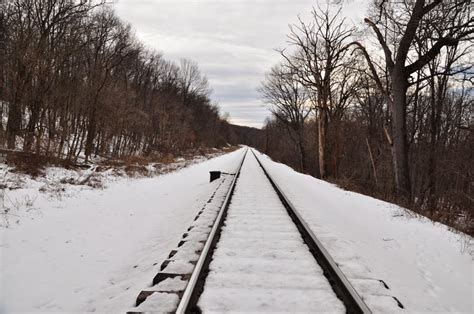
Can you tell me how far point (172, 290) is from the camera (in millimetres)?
3764

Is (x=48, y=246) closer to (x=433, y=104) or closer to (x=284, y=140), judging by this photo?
(x=433, y=104)

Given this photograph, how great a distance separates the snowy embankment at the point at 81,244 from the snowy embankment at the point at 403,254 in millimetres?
2913

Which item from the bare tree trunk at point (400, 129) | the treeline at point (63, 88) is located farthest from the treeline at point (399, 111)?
the treeline at point (63, 88)

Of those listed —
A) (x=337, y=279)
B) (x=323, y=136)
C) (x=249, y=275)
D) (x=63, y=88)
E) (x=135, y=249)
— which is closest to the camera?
(x=337, y=279)

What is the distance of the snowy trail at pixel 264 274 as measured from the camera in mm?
3537

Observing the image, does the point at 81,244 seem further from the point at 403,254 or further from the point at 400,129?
the point at 400,129

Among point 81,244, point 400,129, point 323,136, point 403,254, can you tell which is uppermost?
point 323,136

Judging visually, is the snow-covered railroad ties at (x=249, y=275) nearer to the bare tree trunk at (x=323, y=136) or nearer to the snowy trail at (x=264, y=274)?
the snowy trail at (x=264, y=274)

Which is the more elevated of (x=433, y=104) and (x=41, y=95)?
(x=433, y=104)

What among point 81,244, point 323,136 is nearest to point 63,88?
point 81,244

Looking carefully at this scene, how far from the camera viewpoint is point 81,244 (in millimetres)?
6242

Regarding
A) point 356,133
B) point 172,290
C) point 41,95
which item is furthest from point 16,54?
point 356,133

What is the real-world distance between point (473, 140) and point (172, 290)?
19.7 metres

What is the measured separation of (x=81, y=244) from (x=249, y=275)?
3.66 m
